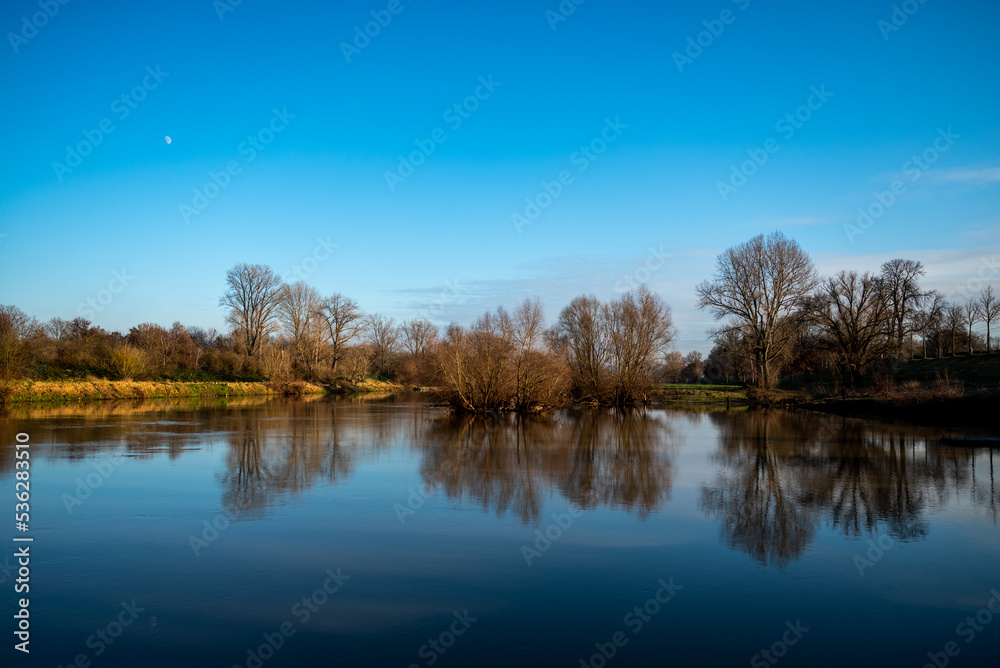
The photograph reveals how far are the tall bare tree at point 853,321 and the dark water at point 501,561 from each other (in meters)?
24.6

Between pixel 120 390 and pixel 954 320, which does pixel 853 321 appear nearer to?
pixel 954 320

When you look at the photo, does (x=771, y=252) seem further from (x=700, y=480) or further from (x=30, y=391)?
(x=30, y=391)

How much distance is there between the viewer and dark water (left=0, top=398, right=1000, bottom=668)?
179 inches

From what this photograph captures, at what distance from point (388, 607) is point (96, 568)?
3.33m

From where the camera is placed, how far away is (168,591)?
5.54 metres

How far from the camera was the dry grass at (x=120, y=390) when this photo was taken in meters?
28.0

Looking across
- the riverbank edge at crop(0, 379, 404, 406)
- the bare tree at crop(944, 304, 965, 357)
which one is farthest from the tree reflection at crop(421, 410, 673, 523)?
the bare tree at crop(944, 304, 965, 357)

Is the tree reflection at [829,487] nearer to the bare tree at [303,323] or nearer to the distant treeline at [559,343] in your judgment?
the distant treeline at [559,343]

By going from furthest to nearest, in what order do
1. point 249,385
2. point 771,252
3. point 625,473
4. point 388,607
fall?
1. point 249,385
2. point 771,252
3. point 625,473
4. point 388,607

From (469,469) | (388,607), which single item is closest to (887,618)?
(388,607)

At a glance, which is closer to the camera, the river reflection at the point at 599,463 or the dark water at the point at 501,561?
the dark water at the point at 501,561

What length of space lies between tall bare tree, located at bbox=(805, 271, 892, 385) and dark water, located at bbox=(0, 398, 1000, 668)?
24.6 metres

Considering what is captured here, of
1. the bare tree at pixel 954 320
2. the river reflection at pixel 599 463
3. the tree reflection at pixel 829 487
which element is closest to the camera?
the tree reflection at pixel 829 487

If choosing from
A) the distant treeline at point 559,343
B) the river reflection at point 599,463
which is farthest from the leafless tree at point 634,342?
the river reflection at point 599,463
